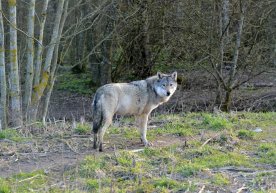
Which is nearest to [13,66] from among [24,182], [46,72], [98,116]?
[46,72]

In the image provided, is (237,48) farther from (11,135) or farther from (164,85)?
(11,135)

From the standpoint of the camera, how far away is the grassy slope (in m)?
6.92

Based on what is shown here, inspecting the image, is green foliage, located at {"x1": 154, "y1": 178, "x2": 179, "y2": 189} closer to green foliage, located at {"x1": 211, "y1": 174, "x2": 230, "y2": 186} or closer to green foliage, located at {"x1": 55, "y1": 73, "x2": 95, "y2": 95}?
green foliage, located at {"x1": 211, "y1": 174, "x2": 230, "y2": 186}

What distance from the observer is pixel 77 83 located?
24406mm

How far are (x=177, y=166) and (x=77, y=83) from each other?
17.1 metres

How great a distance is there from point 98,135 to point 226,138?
2.32 m

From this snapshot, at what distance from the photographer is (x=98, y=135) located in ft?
29.8

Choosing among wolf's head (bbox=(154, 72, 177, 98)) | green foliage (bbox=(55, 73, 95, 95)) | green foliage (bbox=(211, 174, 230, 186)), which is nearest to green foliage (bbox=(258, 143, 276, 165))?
green foliage (bbox=(211, 174, 230, 186))

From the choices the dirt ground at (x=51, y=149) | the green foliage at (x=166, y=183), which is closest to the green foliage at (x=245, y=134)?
the dirt ground at (x=51, y=149)

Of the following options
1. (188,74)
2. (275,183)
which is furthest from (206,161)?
(188,74)

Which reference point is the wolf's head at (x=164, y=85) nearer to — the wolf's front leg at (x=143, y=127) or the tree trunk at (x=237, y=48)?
the wolf's front leg at (x=143, y=127)

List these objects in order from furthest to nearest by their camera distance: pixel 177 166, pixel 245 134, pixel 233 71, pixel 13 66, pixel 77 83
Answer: pixel 77 83 < pixel 233 71 < pixel 13 66 < pixel 245 134 < pixel 177 166

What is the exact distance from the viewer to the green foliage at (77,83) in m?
23.0

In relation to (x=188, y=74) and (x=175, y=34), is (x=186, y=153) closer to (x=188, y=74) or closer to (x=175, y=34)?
(x=175, y=34)
